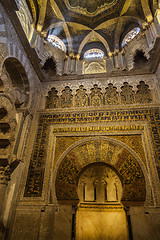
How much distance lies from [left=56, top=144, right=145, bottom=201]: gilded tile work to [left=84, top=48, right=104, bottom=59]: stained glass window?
3876 millimetres

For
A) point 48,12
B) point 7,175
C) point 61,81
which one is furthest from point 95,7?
point 7,175

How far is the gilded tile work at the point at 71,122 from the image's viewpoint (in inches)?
176

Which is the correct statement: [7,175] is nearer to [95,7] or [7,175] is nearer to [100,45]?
[100,45]

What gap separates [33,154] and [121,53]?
15.8 ft

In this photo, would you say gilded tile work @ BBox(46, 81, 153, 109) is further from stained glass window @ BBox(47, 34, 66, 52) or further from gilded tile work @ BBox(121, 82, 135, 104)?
stained glass window @ BBox(47, 34, 66, 52)

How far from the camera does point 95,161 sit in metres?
4.60

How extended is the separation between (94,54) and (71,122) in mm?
3448

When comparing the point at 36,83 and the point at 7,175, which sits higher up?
the point at 36,83

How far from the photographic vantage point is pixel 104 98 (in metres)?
5.62

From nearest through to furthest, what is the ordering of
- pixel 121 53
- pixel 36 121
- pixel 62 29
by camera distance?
pixel 36 121 → pixel 121 53 → pixel 62 29

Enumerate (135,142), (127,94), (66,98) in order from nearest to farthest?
(135,142) < (127,94) < (66,98)

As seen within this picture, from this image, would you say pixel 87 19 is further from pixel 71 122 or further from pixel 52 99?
pixel 71 122

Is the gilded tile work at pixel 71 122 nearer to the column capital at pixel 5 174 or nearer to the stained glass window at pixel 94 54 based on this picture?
the column capital at pixel 5 174

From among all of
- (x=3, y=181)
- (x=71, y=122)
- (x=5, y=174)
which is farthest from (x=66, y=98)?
(x=3, y=181)
